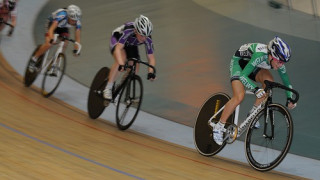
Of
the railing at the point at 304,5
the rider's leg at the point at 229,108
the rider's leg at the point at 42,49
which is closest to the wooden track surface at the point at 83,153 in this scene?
the rider's leg at the point at 229,108

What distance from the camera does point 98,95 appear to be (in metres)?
7.22

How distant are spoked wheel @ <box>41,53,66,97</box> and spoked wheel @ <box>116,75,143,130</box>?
1335 millimetres

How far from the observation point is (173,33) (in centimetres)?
1159

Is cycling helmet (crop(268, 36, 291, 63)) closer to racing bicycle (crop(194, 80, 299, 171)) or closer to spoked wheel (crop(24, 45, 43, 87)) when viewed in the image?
racing bicycle (crop(194, 80, 299, 171))

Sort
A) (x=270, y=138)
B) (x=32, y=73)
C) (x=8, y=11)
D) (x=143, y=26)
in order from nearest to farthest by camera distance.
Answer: (x=270, y=138), (x=143, y=26), (x=32, y=73), (x=8, y=11)

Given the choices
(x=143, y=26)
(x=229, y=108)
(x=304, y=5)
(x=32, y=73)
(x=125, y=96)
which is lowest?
(x=304, y=5)

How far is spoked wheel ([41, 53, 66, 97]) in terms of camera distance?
808 centimetres

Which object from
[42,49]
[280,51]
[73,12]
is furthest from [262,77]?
[42,49]

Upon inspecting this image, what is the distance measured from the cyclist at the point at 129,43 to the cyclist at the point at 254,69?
0.96 meters

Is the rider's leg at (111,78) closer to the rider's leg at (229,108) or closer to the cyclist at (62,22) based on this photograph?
the cyclist at (62,22)

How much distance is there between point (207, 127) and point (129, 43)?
4.31 ft

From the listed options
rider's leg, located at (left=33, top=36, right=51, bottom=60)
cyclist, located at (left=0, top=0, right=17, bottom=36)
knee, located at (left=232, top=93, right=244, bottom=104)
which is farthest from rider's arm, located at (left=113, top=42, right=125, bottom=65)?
cyclist, located at (left=0, top=0, right=17, bottom=36)

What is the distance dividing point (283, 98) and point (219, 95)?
2.50m

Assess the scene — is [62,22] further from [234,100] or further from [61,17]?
[234,100]
